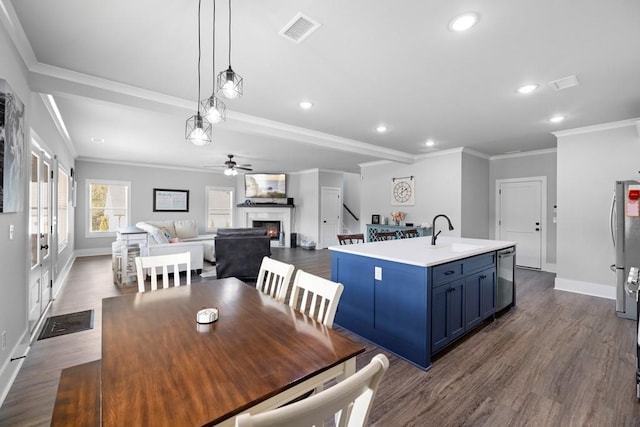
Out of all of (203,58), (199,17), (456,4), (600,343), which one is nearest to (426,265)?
(456,4)

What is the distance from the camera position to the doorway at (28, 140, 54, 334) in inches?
115

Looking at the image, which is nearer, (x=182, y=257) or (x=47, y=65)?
(x=182, y=257)

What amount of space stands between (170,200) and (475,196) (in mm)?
8111

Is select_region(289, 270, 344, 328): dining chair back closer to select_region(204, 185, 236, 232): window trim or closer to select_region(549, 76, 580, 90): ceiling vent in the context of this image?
select_region(549, 76, 580, 90): ceiling vent

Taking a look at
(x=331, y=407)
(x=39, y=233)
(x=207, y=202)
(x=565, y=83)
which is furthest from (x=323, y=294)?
(x=207, y=202)

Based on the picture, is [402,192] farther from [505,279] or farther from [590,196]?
[505,279]

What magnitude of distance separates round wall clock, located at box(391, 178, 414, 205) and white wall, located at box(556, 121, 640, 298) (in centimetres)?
270

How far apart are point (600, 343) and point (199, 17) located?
4403 millimetres

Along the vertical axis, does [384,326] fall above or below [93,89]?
below

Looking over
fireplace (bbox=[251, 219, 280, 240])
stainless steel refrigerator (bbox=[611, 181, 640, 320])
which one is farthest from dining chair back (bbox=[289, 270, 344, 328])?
fireplace (bbox=[251, 219, 280, 240])

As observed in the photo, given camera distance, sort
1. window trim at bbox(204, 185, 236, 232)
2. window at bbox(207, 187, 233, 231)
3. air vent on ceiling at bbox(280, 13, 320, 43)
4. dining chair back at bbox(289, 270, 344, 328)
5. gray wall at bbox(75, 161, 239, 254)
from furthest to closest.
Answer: window at bbox(207, 187, 233, 231) < window trim at bbox(204, 185, 236, 232) < gray wall at bbox(75, 161, 239, 254) < air vent on ceiling at bbox(280, 13, 320, 43) < dining chair back at bbox(289, 270, 344, 328)

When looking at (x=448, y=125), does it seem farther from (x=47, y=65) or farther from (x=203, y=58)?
(x=47, y=65)

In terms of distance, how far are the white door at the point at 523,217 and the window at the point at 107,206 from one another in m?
9.44

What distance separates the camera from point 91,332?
9.63 ft
